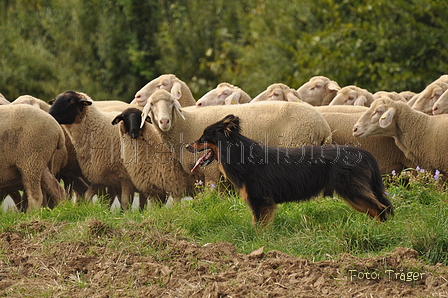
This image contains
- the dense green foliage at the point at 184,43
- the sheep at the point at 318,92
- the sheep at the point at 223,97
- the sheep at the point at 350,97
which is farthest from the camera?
the dense green foliage at the point at 184,43

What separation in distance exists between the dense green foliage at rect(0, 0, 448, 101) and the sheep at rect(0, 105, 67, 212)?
10569 mm

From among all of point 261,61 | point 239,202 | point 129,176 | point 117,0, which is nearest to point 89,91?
point 117,0

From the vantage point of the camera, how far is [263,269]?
465 centimetres

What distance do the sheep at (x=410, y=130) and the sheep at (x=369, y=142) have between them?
304 mm

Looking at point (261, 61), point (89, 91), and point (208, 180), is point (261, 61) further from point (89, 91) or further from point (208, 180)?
point (208, 180)

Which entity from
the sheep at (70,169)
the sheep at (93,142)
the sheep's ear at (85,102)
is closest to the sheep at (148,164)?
the sheep at (93,142)

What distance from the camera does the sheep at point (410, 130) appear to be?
26.2 feet

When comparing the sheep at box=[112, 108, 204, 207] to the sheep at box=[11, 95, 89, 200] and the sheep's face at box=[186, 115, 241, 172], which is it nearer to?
the sheep at box=[11, 95, 89, 200]

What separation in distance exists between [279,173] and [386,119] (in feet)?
9.11

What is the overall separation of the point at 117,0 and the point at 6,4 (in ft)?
20.6

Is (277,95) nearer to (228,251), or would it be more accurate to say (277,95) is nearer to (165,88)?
(165,88)

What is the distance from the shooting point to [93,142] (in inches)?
332

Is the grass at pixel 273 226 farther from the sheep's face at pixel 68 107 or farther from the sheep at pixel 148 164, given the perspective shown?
the sheep's face at pixel 68 107

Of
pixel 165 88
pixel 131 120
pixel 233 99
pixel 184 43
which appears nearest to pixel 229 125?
pixel 131 120
